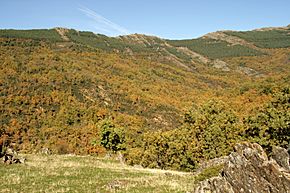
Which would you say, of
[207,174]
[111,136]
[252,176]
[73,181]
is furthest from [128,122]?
[252,176]

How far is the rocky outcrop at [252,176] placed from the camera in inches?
566

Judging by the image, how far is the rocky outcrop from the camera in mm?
14367

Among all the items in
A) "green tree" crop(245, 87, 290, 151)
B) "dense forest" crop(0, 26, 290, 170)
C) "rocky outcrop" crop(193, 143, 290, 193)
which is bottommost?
"dense forest" crop(0, 26, 290, 170)

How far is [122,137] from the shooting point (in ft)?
272

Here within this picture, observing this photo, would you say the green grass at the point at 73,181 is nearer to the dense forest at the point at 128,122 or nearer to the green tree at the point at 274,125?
the dense forest at the point at 128,122

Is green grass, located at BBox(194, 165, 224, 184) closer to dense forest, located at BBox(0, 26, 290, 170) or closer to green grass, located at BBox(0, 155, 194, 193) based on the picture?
green grass, located at BBox(0, 155, 194, 193)

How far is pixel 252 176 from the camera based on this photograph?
15.4 meters

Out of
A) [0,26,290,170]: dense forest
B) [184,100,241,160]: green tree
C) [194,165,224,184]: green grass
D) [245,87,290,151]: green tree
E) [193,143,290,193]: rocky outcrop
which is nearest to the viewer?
[193,143,290,193]: rocky outcrop

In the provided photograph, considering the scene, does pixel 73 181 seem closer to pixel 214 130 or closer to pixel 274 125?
pixel 274 125

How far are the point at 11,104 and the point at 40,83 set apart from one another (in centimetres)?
3759

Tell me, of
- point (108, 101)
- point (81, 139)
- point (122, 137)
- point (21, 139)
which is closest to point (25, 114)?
point (21, 139)

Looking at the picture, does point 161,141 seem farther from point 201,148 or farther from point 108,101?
point 108,101

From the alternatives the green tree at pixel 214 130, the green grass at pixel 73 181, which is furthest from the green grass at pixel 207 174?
the green tree at pixel 214 130

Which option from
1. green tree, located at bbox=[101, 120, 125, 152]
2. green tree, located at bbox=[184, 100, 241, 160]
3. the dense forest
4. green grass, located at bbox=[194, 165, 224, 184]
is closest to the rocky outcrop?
green grass, located at bbox=[194, 165, 224, 184]
